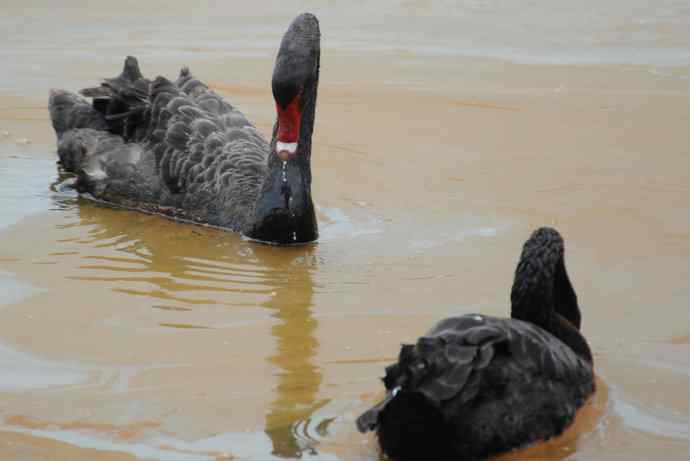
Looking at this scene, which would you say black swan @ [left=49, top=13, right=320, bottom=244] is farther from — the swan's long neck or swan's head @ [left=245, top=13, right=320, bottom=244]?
the swan's long neck

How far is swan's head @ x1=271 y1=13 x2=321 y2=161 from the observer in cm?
653

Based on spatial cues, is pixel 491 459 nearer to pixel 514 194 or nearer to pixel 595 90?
pixel 514 194

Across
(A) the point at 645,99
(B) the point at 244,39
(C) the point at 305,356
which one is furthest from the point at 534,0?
(C) the point at 305,356

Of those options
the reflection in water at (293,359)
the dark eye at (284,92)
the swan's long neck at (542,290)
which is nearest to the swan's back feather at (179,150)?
the dark eye at (284,92)

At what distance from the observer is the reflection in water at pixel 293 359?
4.25 metres

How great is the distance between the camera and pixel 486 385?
3.84m

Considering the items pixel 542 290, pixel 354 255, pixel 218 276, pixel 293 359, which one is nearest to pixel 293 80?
pixel 354 255

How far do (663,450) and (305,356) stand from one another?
4.96 ft

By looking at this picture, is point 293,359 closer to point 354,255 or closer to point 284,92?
point 354,255

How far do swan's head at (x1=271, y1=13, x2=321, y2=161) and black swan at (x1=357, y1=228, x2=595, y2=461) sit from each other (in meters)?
2.35

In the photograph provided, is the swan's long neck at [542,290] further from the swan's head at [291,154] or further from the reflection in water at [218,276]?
the swan's head at [291,154]

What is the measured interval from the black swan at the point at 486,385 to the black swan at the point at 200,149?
2494mm

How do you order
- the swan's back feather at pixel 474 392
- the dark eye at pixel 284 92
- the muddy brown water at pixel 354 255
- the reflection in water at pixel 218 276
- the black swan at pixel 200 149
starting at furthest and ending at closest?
the black swan at pixel 200 149 < the dark eye at pixel 284 92 < the reflection in water at pixel 218 276 < the muddy brown water at pixel 354 255 < the swan's back feather at pixel 474 392

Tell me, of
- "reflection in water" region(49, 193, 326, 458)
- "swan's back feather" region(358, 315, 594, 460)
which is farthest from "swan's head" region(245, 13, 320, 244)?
"swan's back feather" region(358, 315, 594, 460)
